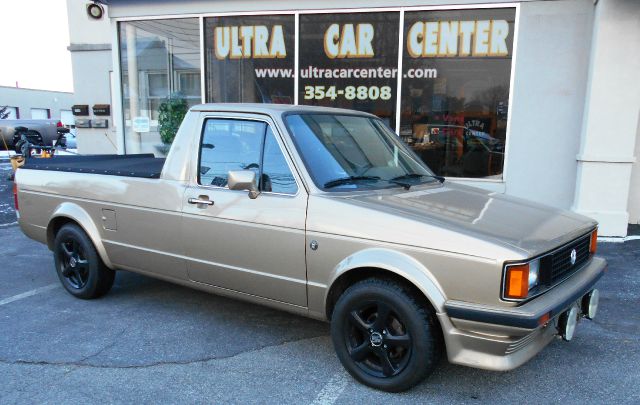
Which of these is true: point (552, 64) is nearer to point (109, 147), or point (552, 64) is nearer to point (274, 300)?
point (274, 300)

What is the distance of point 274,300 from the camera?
3699 mm

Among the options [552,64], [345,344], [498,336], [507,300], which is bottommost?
[345,344]

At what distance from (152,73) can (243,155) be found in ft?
25.1

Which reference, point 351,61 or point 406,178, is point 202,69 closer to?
point 351,61

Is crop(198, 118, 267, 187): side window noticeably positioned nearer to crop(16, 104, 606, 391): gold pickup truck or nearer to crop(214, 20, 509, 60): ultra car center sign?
crop(16, 104, 606, 391): gold pickup truck

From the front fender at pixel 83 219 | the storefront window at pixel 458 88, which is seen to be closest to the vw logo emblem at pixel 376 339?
the front fender at pixel 83 219

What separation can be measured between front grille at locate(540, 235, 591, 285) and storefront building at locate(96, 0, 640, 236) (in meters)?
4.14

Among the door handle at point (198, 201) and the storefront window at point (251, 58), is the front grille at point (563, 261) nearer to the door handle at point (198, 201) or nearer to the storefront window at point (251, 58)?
the door handle at point (198, 201)

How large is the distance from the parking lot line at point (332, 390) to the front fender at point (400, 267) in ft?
2.37

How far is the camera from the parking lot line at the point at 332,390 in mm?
3127

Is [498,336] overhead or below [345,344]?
overhead

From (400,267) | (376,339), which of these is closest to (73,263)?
(376,339)

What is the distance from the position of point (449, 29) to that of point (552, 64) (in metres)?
1.68

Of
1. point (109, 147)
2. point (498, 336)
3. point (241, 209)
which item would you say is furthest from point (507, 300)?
point (109, 147)
